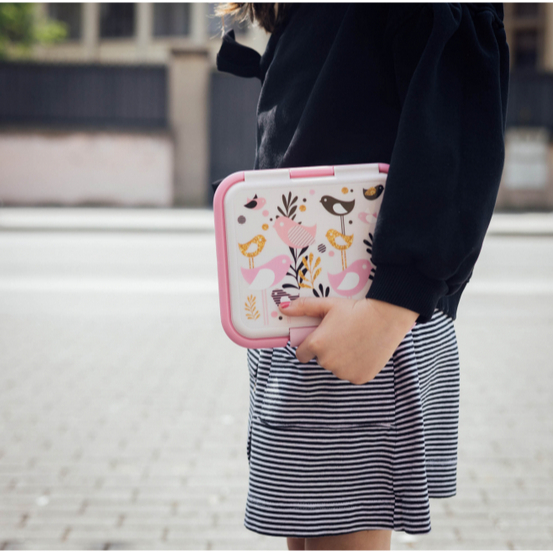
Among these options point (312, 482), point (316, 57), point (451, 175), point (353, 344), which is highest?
point (316, 57)

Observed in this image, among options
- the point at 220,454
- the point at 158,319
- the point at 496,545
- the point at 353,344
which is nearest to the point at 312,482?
the point at 353,344

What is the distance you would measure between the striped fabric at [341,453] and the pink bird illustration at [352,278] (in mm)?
147

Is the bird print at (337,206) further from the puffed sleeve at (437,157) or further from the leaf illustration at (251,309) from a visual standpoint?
the leaf illustration at (251,309)

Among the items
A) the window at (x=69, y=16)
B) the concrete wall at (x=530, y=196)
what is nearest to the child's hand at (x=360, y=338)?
the concrete wall at (x=530, y=196)

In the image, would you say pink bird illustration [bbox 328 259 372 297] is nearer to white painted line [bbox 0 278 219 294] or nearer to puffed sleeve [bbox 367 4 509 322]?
puffed sleeve [bbox 367 4 509 322]

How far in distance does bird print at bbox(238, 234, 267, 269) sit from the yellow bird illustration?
0.12 metres

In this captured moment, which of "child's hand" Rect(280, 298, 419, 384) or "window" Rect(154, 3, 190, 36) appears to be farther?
"window" Rect(154, 3, 190, 36)

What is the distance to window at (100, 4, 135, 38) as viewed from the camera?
26.9 m

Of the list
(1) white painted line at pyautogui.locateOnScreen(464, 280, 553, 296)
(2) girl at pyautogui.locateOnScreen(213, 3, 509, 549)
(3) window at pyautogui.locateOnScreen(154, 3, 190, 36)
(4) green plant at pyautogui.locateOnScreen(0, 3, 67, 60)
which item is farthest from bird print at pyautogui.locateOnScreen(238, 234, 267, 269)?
(3) window at pyautogui.locateOnScreen(154, 3, 190, 36)

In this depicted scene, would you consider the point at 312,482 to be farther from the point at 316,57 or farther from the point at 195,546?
the point at 195,546

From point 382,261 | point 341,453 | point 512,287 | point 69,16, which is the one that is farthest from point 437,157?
point 69,16

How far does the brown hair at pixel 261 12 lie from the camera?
1391mm

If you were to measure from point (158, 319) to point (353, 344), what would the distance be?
5575mm

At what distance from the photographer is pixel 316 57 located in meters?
1.27
